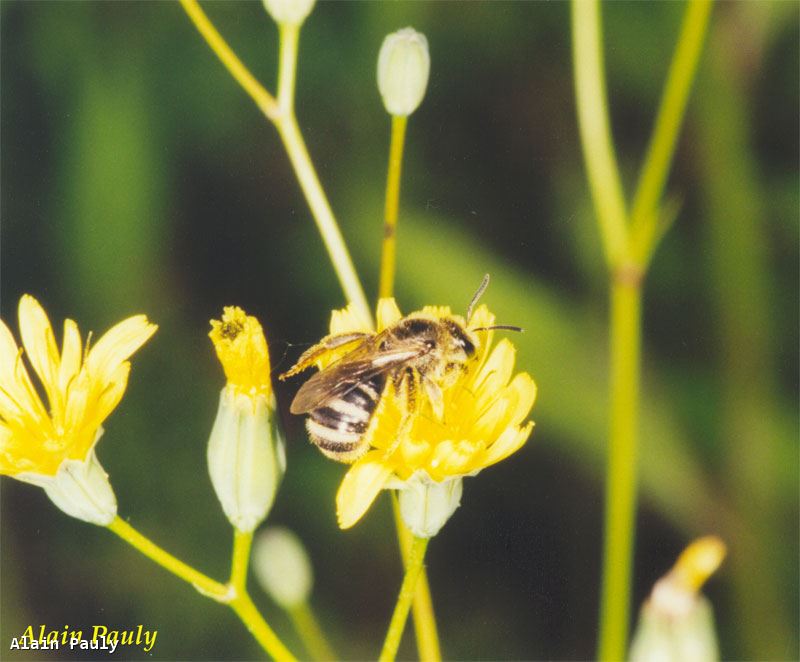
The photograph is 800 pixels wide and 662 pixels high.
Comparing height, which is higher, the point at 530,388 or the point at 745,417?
the point at 745,417

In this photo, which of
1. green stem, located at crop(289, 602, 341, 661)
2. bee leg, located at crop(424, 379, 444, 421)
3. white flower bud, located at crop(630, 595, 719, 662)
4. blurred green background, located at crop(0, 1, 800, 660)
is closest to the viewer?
white flower bud, located at crop(630, 595, 719, 662)

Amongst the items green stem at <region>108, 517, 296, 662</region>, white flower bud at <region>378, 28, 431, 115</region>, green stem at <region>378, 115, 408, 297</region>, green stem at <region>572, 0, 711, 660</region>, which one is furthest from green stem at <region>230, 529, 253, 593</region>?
white flower bud at <region>378, 28, 431, 115</region>

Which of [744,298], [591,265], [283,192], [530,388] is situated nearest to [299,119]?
[283,192]

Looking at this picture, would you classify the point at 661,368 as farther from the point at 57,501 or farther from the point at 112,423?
the point at 57,501

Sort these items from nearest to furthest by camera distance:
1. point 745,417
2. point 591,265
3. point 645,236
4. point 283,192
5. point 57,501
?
point 57,501, point 645,236, point 745,417, point 591,265, point 283,192

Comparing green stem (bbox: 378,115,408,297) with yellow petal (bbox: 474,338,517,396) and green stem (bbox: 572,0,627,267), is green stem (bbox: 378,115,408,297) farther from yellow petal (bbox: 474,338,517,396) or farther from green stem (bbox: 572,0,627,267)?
green stem (bbox: 572,0,627,267)

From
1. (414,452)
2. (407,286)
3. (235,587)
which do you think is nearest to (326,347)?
(414,452)

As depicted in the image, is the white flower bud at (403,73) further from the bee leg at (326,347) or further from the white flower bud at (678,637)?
the white flower bud at (678,637)

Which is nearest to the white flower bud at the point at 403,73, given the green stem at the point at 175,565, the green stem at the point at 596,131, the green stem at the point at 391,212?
the green stem at the point at 391,212
